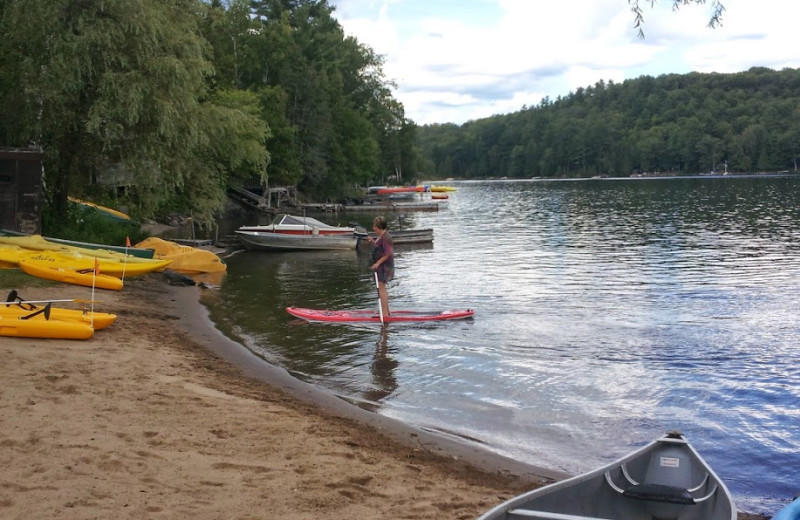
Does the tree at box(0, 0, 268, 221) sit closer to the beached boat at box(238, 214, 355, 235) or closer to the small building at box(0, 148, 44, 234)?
the small building at box(0, 148, 44, 234)

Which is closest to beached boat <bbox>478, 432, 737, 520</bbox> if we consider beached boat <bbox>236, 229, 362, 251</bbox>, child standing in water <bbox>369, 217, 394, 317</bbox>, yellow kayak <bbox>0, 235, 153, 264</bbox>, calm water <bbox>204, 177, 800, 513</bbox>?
calm water <bbox>204, 177, 800, 513</bbox>

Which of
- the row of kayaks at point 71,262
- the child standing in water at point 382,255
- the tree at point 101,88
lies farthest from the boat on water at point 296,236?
the child standing in water at point 382,255

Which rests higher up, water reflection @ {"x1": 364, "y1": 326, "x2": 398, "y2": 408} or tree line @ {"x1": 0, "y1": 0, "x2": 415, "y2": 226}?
tree line @ {"x1": 0, "y1": 0, "x2": 415, "y2": 226}

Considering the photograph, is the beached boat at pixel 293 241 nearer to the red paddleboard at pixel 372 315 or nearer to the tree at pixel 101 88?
the tree at pixel 101 88

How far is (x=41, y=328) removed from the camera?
10.4 meters

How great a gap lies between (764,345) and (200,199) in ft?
59.6

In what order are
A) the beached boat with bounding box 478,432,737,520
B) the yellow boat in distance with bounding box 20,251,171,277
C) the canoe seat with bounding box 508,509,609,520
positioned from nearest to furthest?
the canoe seat with bounding box 508,509,609,520 < the beached boat with bounding box 478,432,737,520 < the yellow boat in distance with bounding box 20,251,171,277

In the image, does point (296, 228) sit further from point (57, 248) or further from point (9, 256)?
point (9, 256)

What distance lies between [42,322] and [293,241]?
20759 mm

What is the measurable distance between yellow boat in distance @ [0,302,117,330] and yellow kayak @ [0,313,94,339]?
172mm

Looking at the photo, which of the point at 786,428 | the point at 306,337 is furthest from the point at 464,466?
the point at 306,337

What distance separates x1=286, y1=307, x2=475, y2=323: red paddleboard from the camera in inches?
620

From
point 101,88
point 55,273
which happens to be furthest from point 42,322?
point 101,88

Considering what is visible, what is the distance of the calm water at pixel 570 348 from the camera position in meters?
9.07
